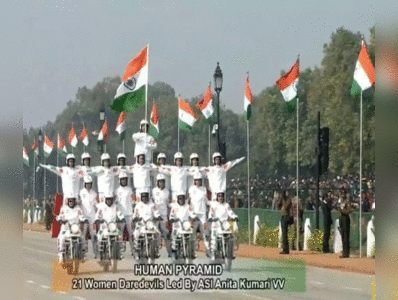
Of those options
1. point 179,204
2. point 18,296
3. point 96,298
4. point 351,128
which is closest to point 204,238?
point 179,204

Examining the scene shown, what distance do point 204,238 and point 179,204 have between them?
39.6 inches

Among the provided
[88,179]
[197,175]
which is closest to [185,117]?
[88,179]

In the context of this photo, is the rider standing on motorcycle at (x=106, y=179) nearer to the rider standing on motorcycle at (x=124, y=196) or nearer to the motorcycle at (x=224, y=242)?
the rider standing on motorcycle at (x=124, y=196)

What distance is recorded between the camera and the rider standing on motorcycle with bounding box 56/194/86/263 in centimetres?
2386

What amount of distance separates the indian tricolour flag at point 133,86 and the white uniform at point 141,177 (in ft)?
7.52

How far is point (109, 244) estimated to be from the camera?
2391cm

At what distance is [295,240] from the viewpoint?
36031 millimetres

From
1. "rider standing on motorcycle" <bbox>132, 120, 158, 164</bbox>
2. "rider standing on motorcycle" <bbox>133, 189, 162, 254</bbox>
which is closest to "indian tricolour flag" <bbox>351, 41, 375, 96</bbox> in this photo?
"rider standing on motorcycle" <bbox>132, 120, 158, 164</bbox>

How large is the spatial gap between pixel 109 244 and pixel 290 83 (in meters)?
12.4

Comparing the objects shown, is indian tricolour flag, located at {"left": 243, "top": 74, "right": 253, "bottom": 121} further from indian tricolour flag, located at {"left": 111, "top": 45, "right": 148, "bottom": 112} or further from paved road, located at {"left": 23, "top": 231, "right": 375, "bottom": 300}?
indian tricolour flag, located at {"left": 111, "top": 45, "right": 148, "bottom": 112}

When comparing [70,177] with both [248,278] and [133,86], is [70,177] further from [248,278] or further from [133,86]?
[248,278]

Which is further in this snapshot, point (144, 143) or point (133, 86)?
point (133, 86)

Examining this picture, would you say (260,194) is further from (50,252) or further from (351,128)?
(351,128)

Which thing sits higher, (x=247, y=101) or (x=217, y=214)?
(x=247, y=101)
